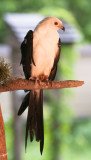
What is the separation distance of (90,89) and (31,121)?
209 centimetres

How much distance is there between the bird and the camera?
2.18ft

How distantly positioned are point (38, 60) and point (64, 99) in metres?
1.58

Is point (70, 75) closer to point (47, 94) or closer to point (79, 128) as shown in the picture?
point (47, 94)

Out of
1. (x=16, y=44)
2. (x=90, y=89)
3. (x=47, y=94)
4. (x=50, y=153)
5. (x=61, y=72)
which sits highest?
(x=16, y=44)

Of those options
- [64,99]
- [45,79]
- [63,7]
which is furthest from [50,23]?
[63,7]

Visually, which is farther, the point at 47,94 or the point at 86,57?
the point at 86,57

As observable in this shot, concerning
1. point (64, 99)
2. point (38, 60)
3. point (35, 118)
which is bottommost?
point (64, 99)

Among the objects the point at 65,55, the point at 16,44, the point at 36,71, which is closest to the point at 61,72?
the point at 65,55

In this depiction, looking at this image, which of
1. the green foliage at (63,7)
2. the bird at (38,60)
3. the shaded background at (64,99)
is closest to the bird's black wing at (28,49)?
the bird at (38,60)

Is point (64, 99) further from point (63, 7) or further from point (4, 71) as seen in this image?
point (4, 71)

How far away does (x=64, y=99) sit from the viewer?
226cm

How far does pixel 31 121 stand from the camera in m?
0.67

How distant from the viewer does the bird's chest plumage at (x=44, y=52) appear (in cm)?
68

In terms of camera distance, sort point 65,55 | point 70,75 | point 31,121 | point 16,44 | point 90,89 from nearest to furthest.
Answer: point 31,121
point 16,44
point 65,55
point 70,75
point 90,89
